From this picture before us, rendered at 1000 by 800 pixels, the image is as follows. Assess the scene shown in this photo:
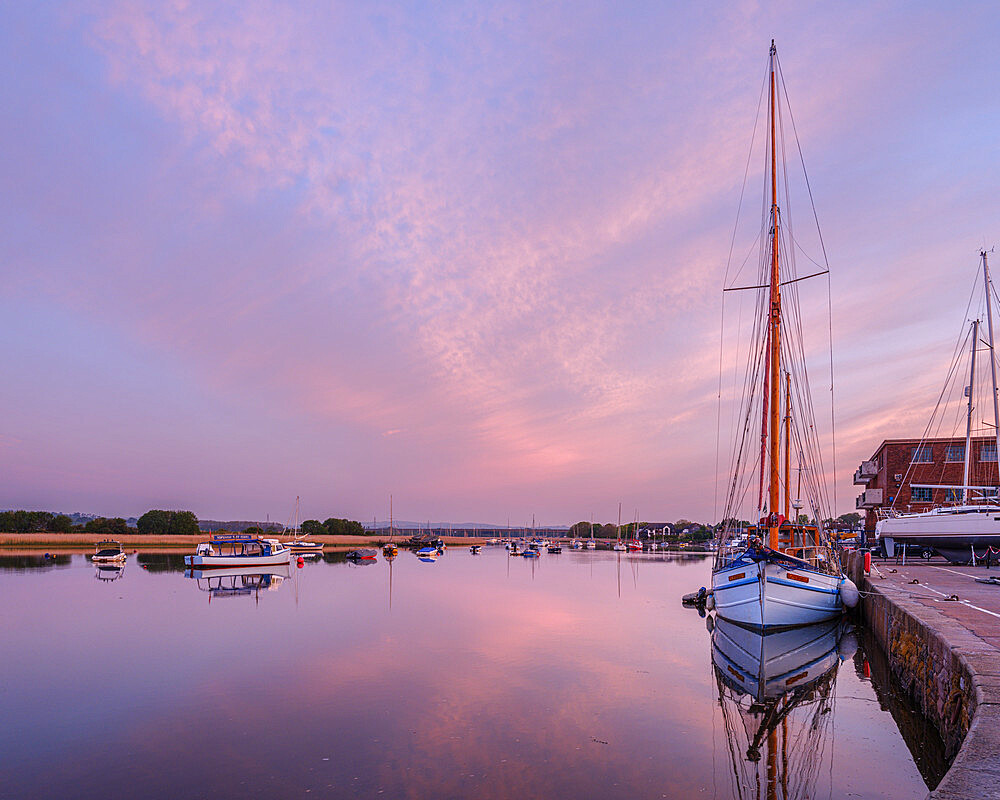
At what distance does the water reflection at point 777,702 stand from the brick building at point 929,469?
147 ft

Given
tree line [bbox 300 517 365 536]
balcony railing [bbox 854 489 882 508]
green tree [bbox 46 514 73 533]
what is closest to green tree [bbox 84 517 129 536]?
green tree [bbox 46 514 73 533]

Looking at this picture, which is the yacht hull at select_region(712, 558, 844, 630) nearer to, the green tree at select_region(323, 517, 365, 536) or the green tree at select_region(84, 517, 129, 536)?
the green tree at select_region(84, 517, 129, 536)

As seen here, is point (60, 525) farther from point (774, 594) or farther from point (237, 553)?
point (774, 594)

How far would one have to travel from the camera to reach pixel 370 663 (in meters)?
21.6

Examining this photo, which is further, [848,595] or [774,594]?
[848,595]

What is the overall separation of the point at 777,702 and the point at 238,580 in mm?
50938

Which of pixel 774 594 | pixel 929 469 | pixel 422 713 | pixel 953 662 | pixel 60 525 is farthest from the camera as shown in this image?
pixel 60 525

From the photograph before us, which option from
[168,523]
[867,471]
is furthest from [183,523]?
[867,471]

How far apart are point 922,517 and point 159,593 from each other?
52.5 m

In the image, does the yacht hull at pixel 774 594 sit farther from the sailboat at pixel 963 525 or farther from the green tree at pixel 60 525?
the green tree at pixel 60 525

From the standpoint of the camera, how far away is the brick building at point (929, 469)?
6444 centimetres

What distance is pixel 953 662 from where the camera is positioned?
38.8ft

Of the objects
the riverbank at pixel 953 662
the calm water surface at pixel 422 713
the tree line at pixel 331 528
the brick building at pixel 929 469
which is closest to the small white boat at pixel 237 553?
the calm water surface at pixel 422 713

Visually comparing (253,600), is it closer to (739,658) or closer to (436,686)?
(436,686)
